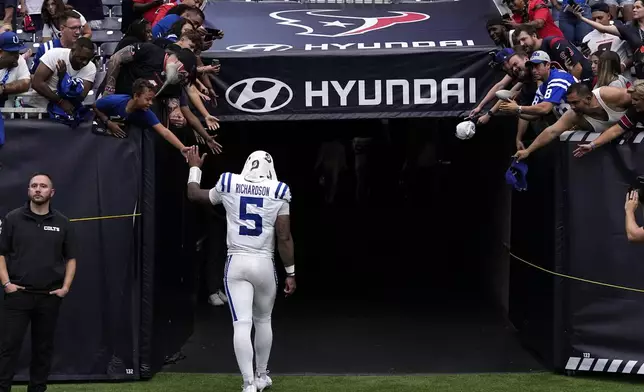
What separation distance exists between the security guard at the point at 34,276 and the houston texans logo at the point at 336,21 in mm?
4342

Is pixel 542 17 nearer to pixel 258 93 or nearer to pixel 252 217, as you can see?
pixel 258 93

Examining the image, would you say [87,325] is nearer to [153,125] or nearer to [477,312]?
[153,125]

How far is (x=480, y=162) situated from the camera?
1630cm

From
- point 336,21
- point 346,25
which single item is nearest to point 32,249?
point 346,25

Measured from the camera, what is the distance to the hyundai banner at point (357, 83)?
35.1 feet

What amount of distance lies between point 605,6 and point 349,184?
32.9ft

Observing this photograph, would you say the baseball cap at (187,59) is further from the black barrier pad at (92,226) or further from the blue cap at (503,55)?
the blue cap at (503,55)

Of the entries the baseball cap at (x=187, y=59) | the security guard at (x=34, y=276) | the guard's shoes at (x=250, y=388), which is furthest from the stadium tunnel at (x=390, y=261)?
the baseball cap at (x=187, y=59)

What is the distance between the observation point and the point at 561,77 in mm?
9914

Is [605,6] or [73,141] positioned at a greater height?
[605,6]

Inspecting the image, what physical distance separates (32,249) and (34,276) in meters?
0.22

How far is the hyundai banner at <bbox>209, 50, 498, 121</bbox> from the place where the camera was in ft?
35.1

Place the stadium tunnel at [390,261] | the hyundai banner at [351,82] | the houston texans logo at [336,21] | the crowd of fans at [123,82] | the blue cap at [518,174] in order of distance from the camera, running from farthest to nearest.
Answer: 1. the houston texans logo at [336,21]
2. the stadium tunnel at [390,261]
3. the hyundai banner at [351,82]
4. the blue cap at [518,174]
5. the crowd of fans at [123,82]

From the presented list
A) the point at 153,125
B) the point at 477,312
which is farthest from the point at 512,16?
the point at 153,125
